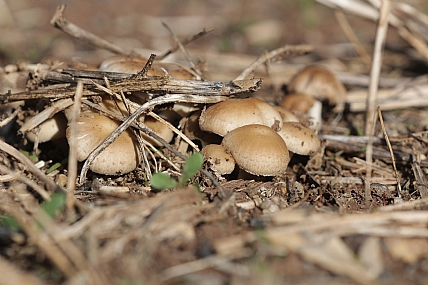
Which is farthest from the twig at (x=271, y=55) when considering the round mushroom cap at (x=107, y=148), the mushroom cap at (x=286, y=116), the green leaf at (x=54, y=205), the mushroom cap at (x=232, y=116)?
the green leaf at (x=54, y=205)

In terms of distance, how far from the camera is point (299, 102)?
4531mm

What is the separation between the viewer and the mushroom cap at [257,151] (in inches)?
119

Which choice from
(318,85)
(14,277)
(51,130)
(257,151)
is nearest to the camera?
(14,277)

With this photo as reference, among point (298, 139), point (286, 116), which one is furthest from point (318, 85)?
point (298, 139)

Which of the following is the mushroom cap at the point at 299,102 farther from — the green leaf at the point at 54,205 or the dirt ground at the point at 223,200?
Result: the green leaf at the point at 54,205

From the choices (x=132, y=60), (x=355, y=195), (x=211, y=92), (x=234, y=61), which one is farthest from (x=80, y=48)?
(x=355, y=195)

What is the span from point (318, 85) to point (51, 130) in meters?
3.11

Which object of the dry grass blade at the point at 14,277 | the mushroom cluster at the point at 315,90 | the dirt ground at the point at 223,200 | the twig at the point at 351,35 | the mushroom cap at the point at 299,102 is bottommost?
the dry grass blade at the point at 14,277

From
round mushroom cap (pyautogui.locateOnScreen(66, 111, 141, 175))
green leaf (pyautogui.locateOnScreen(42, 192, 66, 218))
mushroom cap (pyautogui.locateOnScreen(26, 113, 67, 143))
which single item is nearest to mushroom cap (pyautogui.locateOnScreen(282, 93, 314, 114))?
round mushroom cap (pyautogui.locateOnScreen(66, 111, 141, 175))

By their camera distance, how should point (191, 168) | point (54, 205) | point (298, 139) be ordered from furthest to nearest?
point (298, 139)
point (191, 168)
point (54, 205)

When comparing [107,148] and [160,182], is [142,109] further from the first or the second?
[160,182]

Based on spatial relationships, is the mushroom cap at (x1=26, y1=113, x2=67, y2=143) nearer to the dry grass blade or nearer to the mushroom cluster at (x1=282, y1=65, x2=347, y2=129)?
the dry grass blade

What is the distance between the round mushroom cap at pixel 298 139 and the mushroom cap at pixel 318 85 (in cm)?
132

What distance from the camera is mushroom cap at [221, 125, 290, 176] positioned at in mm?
3016
